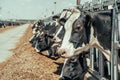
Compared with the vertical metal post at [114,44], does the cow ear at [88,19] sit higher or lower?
higher

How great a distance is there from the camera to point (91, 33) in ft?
26.7

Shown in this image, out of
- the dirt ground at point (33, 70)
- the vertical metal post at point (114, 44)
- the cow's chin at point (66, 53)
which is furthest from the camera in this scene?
the dirt ground at point (33, 70)

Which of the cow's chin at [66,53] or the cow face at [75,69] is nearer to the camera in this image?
the cow's chin at [66,53]

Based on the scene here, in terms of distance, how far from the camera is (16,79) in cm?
1309

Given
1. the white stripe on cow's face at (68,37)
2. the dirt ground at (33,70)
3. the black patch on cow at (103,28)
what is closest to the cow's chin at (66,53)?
the white stripe on cow's face at (68,37)

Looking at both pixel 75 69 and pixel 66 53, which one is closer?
pixel 66 53

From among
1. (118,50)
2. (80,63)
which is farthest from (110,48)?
(80,63)

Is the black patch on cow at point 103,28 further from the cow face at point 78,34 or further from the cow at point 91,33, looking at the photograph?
the cow face at point 78,34

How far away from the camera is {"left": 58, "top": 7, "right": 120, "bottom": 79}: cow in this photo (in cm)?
805

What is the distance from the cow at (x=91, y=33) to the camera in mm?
8047

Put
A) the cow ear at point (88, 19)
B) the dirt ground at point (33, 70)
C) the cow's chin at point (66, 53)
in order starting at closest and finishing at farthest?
the cow ear at point (88, 19) → the cow's chin at point (66, 53) → the dirt ground at point (33, 70)

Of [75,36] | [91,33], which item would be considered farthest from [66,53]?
[91,33]

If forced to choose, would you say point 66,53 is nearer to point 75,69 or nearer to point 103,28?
point 103,28

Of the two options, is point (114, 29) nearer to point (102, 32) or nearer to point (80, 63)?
point (102, 32)
